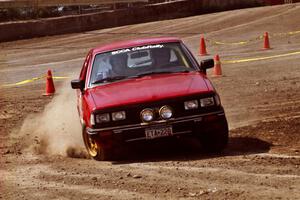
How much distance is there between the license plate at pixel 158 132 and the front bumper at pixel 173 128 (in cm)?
4

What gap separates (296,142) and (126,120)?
246cm

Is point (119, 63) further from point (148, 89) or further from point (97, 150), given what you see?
point (97, 150)

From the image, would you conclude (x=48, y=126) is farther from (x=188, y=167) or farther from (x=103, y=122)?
(x=188, y=167)

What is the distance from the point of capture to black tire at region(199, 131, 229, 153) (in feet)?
28.7

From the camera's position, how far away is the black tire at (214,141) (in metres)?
8.76

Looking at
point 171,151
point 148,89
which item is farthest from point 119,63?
point 171,151

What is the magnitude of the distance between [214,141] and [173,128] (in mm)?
632

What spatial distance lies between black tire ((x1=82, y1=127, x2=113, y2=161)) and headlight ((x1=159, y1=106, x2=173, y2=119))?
820mm

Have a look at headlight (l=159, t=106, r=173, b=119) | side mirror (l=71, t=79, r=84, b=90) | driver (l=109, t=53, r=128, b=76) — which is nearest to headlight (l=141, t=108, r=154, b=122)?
headlight (l=159, t=106, r=173, b=119)

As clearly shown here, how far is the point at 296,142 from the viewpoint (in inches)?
371

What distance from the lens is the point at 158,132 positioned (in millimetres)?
8531

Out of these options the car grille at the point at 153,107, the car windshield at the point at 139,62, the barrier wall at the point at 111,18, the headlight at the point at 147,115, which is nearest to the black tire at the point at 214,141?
the car grille at the point at 153,107

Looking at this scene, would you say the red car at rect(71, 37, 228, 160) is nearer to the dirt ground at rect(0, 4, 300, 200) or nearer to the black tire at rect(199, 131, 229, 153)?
the black tire at rect(199, 131, 229, 153)

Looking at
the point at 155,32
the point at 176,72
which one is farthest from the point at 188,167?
the point at 155,32
